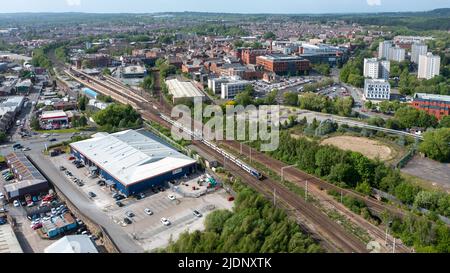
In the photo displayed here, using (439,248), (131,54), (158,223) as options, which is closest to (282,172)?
(158,223)

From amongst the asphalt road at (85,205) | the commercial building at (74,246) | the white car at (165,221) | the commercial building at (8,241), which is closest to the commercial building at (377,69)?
the asphalt road at (85,205)

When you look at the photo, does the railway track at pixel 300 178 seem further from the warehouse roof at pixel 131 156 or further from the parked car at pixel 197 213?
the parked car at pixel 197 213

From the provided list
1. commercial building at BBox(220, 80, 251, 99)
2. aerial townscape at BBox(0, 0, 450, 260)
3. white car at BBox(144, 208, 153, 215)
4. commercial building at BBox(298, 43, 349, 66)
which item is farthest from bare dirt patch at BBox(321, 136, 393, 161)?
commercial building at BBox(298, 43, 349, 66)

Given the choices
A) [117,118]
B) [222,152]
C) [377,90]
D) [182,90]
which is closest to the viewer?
[222,152]

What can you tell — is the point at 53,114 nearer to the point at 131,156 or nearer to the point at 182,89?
the point at 182,89

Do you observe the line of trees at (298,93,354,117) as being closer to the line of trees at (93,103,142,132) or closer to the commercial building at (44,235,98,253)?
the line of trees at (93,103,142,132)

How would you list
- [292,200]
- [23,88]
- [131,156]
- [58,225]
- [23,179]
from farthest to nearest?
1. [23,88]
2. [131,156]
3. [23,179]
4. [292,200]
5. [58,225]

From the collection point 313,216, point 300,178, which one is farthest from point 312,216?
point 300,178
